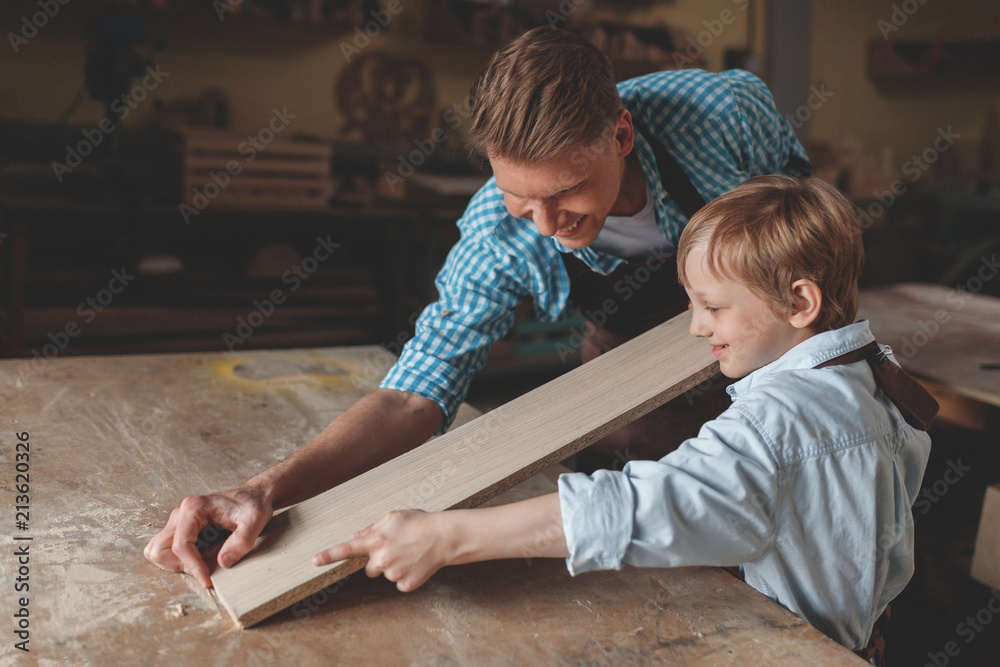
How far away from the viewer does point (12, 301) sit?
115 inches

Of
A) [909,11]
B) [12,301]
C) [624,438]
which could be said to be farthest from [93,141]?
[909,11]

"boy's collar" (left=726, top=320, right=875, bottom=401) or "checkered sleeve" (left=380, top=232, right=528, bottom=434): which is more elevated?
"boy's collar" (left=726, top=320, right=875, bottom=401)

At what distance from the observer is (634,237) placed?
169 centimetres

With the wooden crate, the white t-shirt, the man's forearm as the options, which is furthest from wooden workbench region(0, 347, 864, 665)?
the wooden crate

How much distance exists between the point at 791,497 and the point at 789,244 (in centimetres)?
34

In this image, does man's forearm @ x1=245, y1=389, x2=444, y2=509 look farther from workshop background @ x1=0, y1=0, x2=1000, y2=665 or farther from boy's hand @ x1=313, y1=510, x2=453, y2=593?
workshop background @ x1=0, y1=0, x2=1000, y2=665

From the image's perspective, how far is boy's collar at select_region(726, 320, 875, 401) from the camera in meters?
1.10

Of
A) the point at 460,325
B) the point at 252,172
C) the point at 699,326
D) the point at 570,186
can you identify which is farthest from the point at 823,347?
the point at 252,172

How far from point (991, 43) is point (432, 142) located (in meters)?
4.19

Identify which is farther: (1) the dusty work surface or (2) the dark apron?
(1) the dusty work surface

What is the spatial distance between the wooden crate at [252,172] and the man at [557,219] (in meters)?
2.23

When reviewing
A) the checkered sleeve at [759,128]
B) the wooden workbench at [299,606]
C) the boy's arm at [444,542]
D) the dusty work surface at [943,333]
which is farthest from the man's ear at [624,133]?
the dusty work surface at [943,333]

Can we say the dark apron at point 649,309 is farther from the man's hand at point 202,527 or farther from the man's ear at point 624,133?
the man's hand at point 202,527

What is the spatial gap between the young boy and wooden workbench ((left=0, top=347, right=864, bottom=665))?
0.08 m
